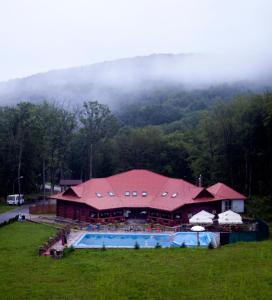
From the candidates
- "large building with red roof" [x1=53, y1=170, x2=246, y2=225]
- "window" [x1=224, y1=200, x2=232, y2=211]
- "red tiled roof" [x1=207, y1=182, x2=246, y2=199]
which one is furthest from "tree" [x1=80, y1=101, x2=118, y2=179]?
"window" [x1=224, y1=200, x2=232, y2=211]

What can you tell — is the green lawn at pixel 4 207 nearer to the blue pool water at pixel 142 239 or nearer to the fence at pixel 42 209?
the fence at pixel 42 209

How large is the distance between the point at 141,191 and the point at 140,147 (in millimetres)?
19475

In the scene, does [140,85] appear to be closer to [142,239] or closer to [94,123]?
[94,123]

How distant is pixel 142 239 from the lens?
33531mm

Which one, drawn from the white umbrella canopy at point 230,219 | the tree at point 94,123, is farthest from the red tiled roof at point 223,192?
the tree at point 94,123

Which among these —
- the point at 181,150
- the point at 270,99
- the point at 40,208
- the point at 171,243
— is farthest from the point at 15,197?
the point at 270,99

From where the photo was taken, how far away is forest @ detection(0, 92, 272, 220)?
1923 inches

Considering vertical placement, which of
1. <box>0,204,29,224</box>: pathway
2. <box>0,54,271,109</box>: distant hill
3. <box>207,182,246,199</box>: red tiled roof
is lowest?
<box>0,204,29,224</box>: pathway

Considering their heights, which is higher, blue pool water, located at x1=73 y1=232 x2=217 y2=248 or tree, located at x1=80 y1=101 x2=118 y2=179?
tree, located at x1=80 y1=101 x2=118 y2=179

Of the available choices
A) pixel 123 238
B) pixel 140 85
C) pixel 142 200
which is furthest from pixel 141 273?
pixel 140 85

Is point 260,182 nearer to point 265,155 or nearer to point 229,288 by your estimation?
point 265,155

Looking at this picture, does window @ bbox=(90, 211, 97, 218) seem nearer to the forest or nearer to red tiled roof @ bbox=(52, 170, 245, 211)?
red tiled roof @ bbox=(52, 170, 245, 211)

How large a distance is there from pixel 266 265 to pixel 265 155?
2694 centimetres

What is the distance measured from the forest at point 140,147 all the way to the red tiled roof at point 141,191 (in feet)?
19.4
